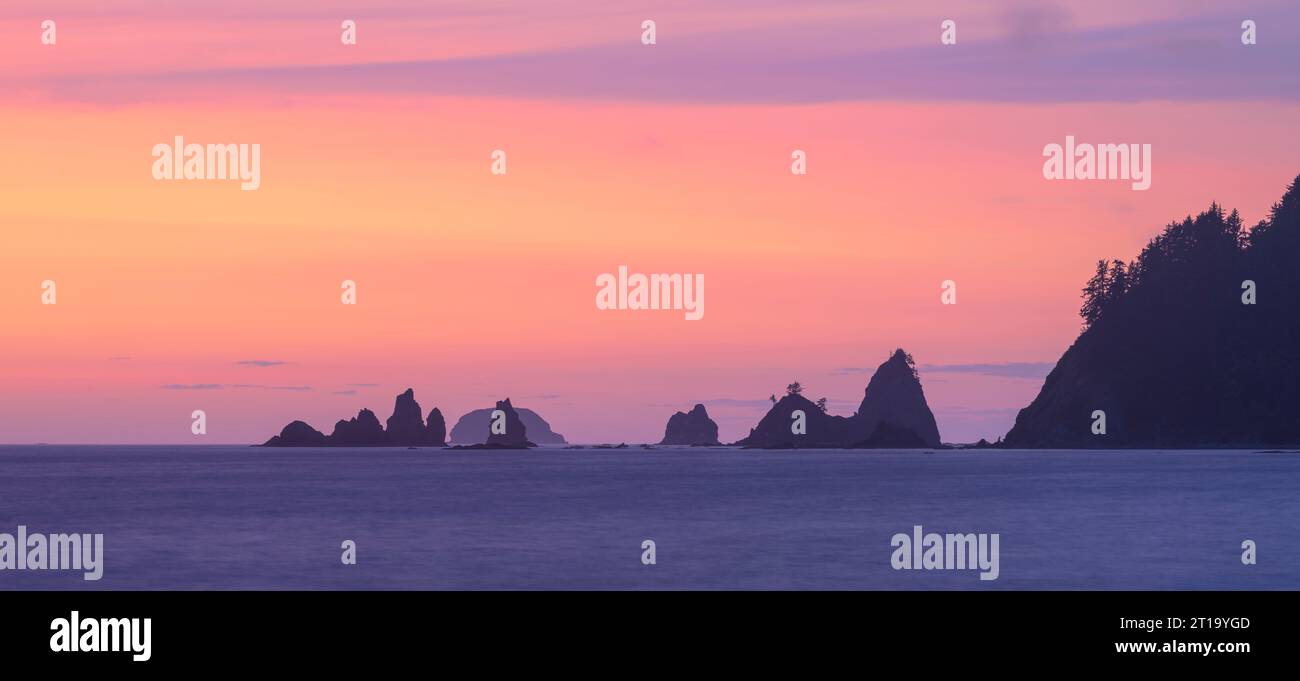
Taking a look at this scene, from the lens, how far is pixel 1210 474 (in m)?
169

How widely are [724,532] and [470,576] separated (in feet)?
85.7

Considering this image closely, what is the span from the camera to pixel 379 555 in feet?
217

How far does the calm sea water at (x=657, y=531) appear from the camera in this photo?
57.1 meters

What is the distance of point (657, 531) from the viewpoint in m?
81.1

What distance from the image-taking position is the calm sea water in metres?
57.1

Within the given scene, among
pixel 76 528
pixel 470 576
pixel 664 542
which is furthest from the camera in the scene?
pixel 76 528
